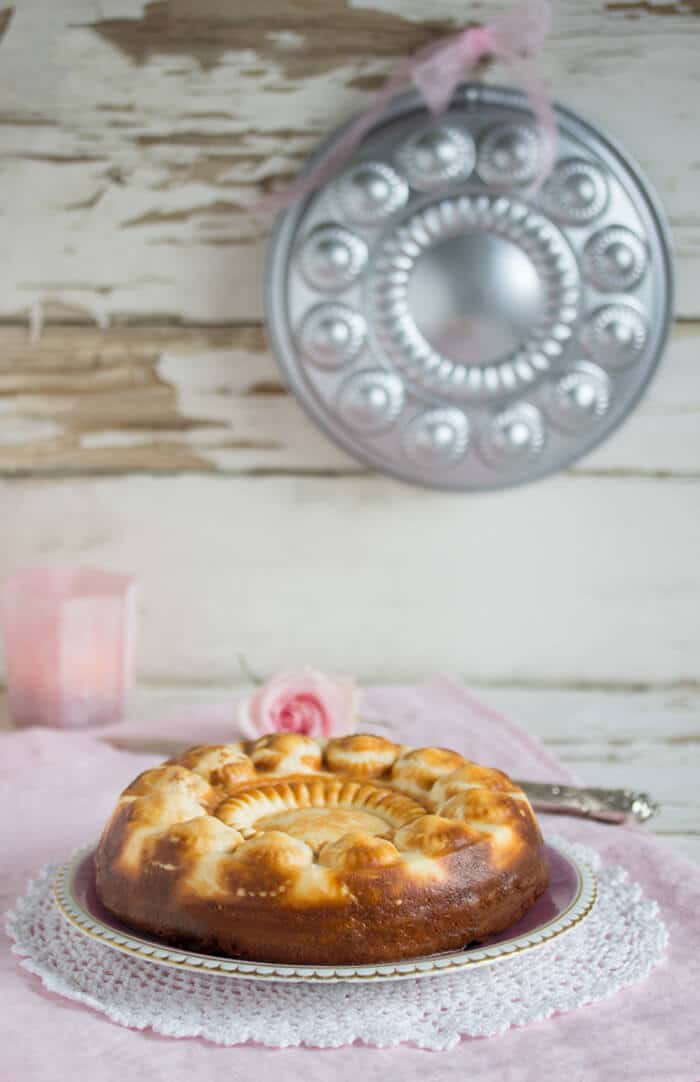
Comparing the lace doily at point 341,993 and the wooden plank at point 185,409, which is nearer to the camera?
the lace doily at point 341,993

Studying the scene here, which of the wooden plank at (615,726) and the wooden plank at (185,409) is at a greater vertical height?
the wooden plank at (185,409)

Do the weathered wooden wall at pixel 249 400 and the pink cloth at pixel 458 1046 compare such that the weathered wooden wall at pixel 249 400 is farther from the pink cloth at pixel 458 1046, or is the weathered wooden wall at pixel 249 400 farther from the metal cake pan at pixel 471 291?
the pink cloth at pixel 458 1046

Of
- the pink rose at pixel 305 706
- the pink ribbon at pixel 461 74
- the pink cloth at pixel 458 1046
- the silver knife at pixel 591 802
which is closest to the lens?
the pink cloth at pixel 458 1046

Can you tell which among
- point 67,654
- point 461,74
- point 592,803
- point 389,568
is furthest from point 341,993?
point 461,74

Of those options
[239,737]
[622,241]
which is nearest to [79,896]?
[239,737]

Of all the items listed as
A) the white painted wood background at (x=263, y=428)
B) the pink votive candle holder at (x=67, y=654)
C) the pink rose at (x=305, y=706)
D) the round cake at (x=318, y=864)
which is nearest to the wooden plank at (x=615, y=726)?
the white painted wood background at (x=263, y=428)

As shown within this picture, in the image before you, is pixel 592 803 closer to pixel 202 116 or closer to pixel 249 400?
pixel 249 400

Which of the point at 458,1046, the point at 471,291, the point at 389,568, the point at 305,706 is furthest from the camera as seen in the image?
the point at 389,568

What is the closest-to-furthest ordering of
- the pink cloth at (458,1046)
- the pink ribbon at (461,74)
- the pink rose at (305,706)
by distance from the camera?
the pink cloth at (458,1046) → the pink rose at (305,706) → the pink ribbon at (461,74)
